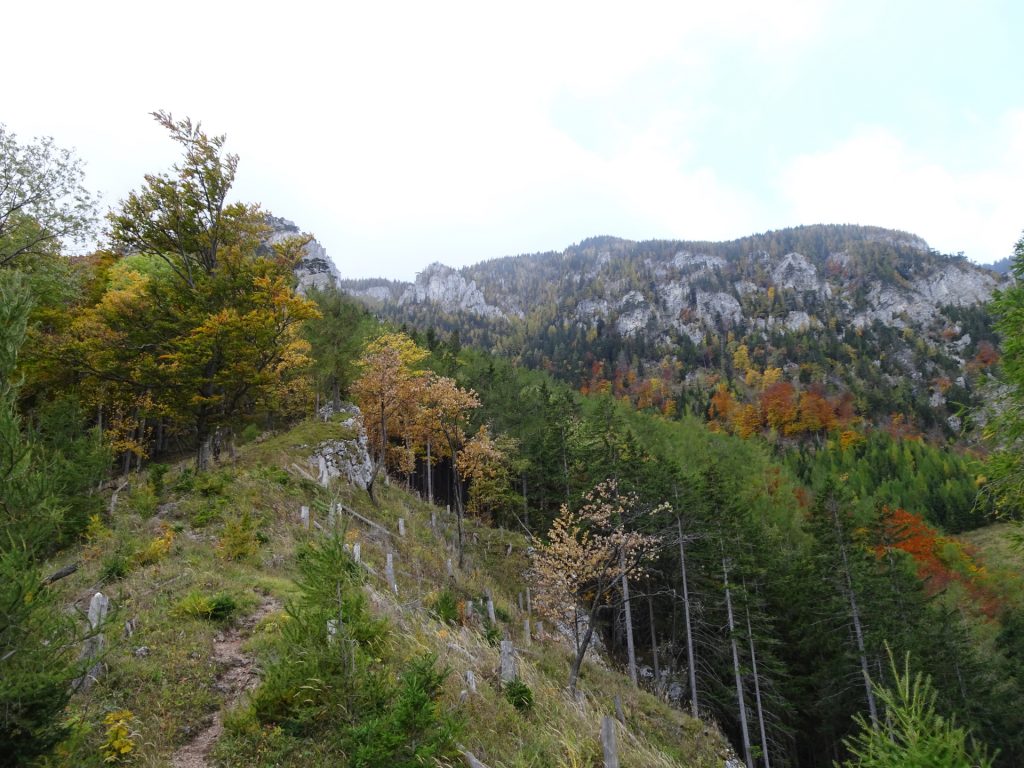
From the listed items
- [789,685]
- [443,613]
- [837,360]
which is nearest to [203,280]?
[443,613]

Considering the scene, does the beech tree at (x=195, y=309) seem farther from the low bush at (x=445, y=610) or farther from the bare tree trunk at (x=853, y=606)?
the bare tree trunk at (x=853, y=606)

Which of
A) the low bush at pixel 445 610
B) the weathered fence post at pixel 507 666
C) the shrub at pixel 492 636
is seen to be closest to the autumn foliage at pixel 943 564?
the shrub at pixel 492 636

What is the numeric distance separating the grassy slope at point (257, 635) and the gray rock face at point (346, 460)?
1.36 meters

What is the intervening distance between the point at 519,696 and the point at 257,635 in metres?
5.00

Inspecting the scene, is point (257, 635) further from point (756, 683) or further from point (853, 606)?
point (853, 606)

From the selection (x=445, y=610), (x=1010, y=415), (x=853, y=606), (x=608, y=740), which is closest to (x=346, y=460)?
(x=445, y=610)

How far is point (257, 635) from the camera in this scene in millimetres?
9539

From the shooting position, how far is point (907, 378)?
144 m

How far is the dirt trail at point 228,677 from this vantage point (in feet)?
21.7

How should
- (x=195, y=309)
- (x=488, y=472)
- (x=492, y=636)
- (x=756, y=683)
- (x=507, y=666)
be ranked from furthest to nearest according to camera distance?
(x=488, y=472) < (x=756, y=683) < (x=195, y=309) < (x=492, y=636) < (x=507, y=666)

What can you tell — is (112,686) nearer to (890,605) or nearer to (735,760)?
(735,760)

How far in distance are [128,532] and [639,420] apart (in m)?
59.5

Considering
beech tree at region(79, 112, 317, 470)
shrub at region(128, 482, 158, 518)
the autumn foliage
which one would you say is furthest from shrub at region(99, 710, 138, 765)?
the autumn foliage

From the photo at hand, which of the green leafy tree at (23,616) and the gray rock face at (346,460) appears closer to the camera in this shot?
the green leafy tree at (23,616)
